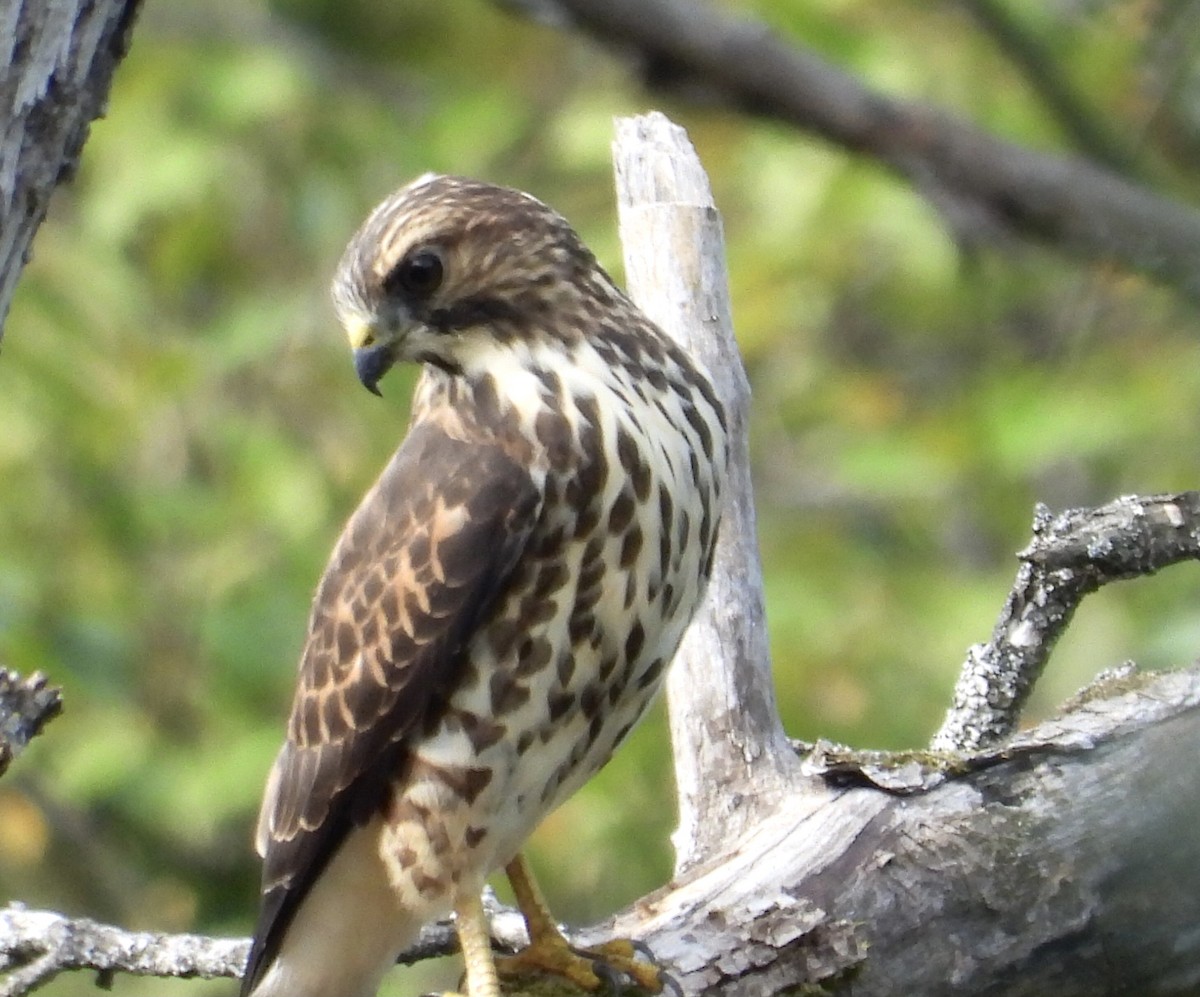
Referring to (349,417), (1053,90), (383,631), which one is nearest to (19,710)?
(383,631)

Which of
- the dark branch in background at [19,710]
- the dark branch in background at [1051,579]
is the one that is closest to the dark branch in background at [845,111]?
the dark branch in background at [1051,579]

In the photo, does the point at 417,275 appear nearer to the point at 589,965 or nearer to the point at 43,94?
the point at 43,94

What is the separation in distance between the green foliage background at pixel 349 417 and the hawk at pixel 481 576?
2.20 metres

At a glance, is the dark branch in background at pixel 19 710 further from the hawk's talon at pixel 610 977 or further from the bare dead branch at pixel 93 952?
the hawk's talon at pixel 610 977

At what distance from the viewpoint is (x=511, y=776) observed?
2.88 meters

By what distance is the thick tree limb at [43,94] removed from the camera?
2252mm

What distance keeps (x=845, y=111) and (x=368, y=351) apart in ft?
3.93

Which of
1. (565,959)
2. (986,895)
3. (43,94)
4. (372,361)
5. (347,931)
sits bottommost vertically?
(986,895)

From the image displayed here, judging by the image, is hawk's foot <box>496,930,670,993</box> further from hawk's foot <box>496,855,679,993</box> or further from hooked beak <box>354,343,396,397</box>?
hooked beak <box>354,343,396,397</box>

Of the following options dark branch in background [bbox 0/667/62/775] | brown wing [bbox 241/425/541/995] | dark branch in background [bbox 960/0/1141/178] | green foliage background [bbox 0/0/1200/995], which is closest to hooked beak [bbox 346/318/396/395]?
brown wing [bbox 241/425/541/995]

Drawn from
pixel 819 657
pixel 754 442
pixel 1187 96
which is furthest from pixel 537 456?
pixel 754 442

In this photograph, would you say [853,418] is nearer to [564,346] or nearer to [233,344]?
[233,344]

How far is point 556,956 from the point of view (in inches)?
115

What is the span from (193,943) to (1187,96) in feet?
13.5
